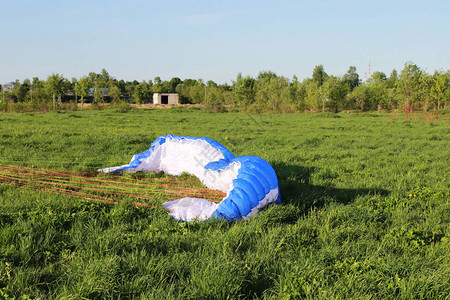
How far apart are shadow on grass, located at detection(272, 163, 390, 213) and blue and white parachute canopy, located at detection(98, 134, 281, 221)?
19.4 inches

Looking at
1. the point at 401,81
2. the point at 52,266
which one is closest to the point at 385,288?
the point at 52,266

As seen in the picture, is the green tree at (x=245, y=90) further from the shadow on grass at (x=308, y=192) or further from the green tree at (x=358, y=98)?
the shadow on grass at (x=308, y=192)

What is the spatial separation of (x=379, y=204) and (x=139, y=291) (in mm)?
3961

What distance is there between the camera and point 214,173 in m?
5.59

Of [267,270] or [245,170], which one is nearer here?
[267,270]

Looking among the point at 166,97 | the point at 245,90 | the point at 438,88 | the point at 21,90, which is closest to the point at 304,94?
the point at 245,90

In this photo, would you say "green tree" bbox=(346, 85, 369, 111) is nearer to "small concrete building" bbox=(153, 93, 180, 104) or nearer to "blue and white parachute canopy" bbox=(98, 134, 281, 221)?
"small concrete building" bbox=(153, 93, 180, 104)

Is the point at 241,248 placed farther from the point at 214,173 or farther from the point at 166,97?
the point at 166,97

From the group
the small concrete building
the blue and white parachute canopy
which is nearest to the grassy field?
the blue and white parachute canopy

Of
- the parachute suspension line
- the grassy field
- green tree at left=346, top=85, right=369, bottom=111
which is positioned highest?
green tree at left=346, top=85, right=369, bottom=111

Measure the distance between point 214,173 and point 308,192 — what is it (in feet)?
5.48

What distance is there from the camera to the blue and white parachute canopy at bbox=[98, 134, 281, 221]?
162 inches

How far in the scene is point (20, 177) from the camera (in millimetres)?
5789

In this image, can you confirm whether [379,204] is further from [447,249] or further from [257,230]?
[257,230]
